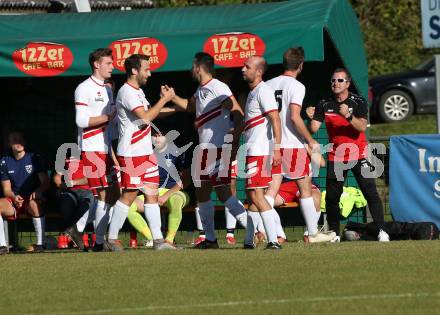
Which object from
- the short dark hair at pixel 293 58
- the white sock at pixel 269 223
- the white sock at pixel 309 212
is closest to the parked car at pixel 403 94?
the white sock at pixel 309 212

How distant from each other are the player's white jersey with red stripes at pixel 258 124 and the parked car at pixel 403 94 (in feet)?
49.5

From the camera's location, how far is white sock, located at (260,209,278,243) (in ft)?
43.0

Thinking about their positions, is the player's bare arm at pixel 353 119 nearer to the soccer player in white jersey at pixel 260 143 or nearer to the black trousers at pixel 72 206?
the soccer player in white jersey at pixel 260 143

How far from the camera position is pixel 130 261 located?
12.4 meters

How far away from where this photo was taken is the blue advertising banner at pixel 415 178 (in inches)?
616

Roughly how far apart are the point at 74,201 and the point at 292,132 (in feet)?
10.7

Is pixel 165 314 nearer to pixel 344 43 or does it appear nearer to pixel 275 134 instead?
pixel 275 134

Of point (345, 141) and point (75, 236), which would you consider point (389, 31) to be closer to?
point (345, 141)

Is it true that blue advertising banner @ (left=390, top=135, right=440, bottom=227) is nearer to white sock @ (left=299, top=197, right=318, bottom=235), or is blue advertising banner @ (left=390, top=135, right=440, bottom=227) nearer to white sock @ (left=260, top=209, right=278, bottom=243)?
white sock @ (left=299, top=197, right=318, bottom=235)

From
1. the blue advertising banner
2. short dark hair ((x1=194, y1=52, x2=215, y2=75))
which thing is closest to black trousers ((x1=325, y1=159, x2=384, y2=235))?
the blue advertising banner

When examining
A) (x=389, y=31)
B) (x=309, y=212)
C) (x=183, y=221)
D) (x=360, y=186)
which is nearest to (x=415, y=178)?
(x=360, y=186)

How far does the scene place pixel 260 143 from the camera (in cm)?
1324

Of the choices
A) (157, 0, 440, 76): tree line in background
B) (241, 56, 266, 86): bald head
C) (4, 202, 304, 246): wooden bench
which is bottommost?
(4, 202, 304, 246): wooden bench

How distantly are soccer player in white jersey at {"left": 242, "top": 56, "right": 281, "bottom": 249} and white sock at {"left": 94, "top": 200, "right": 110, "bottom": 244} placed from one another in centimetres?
175
